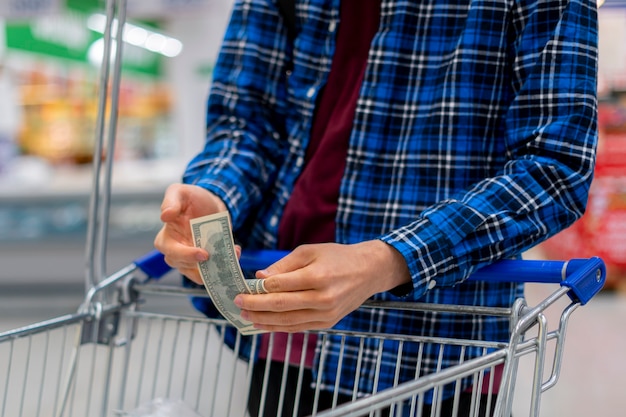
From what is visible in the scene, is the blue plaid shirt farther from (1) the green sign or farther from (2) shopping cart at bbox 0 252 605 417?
(1) the green sign

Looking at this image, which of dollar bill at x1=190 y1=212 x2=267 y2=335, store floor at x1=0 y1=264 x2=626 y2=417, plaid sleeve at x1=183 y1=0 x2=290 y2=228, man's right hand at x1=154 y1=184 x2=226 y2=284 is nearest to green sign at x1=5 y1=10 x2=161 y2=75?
store floor at x1=0 y1=264 x2=626 y2=417

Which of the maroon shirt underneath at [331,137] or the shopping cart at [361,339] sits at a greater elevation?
the maroon shirt underneath at [331,137]

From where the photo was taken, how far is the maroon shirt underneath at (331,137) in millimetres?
1246

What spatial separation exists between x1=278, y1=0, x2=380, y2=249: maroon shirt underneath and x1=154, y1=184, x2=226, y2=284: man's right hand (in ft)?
0.46

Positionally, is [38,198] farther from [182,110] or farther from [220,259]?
[220,259]

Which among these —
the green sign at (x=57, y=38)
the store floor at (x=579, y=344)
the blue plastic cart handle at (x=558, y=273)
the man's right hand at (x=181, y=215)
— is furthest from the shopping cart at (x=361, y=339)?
the green sign at (x=57, y=38)

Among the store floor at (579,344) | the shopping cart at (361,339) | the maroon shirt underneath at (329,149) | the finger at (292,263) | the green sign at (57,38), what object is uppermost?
the green sign at (57,38)

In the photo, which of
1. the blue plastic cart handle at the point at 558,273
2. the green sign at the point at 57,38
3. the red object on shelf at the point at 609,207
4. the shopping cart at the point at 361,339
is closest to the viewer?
the shopping cart at the point at 361,339

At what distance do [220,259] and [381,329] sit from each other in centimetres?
33

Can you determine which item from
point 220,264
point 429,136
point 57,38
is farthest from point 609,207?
point 220,264

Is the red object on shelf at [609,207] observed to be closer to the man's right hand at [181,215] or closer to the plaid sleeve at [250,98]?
the plaid sleeve at [250,98]

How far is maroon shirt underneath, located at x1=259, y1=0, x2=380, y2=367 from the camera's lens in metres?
1.25

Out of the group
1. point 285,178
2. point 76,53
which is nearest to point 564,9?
point 285,178

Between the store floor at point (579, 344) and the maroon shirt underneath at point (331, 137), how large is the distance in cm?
247
